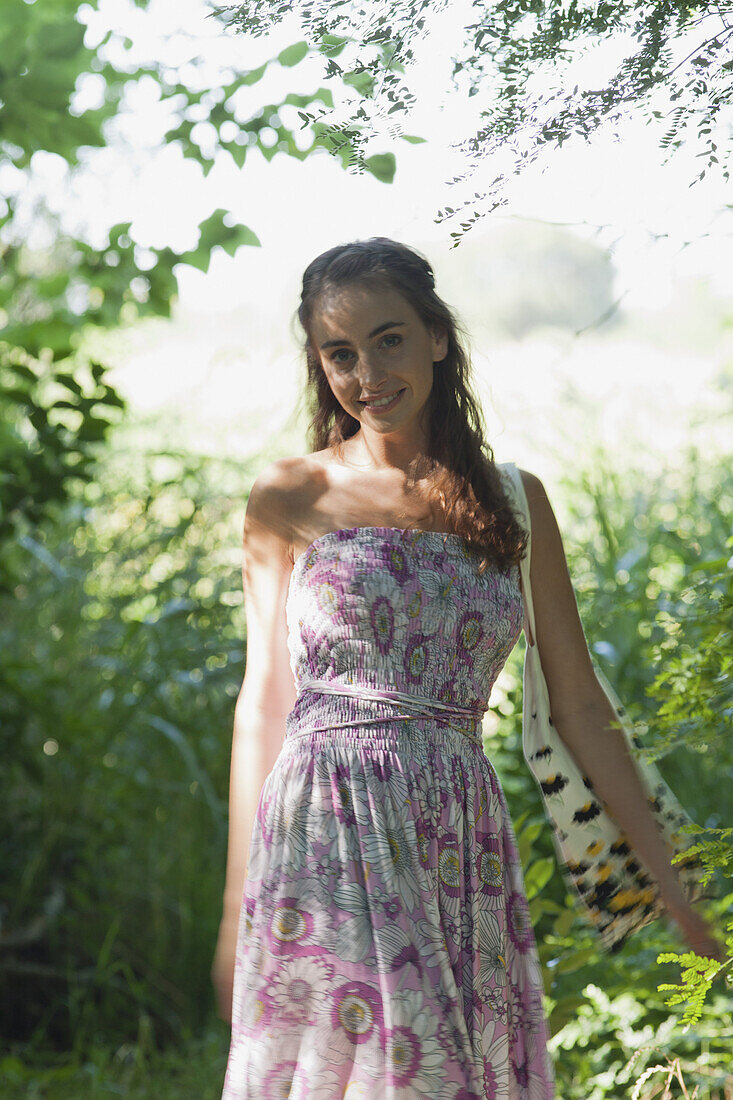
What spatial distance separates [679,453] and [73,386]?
218cm

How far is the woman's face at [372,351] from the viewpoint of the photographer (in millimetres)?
1643

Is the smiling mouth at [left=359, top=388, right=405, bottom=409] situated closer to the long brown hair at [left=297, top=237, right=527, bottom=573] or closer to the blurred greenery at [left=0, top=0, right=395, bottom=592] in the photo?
the long brown hair at [left=297, top=237, right=527, bottom=573]

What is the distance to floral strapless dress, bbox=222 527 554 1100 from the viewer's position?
141 centimetres

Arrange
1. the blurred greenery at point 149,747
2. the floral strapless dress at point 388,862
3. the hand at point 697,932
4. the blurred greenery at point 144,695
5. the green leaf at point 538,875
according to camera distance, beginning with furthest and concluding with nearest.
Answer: the blurred greenery at point 149,747, the blurred greenery at point 144,695, the green leaf at point 538,875, the hand at point 697,932, the floral strapless dress at point 388,862

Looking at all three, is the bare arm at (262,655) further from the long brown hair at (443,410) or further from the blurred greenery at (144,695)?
the blurred greenery at (144,695)

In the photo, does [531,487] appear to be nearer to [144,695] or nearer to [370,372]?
[370,372]

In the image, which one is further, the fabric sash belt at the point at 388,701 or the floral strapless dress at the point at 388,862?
the fabric sash belt at the point at 388,701

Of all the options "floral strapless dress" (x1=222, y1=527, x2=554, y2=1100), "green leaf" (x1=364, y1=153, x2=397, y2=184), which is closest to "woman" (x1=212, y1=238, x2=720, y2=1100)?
"floral strapless dress" (x1=222, y1=527, x2=554, y2=1100)

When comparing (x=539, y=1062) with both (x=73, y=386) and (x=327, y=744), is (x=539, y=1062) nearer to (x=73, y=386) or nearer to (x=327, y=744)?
(x=327, y=744)

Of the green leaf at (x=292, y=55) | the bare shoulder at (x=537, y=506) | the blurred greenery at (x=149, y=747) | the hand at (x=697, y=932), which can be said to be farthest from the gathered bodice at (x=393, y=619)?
the blurred greenery at (x=149, y=747)

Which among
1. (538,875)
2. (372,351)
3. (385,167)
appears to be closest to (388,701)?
(372,351)

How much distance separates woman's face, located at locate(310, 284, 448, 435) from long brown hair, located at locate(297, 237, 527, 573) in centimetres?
2

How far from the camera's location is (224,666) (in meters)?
3.52

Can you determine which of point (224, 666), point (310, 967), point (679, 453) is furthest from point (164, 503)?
point (310, 967)
